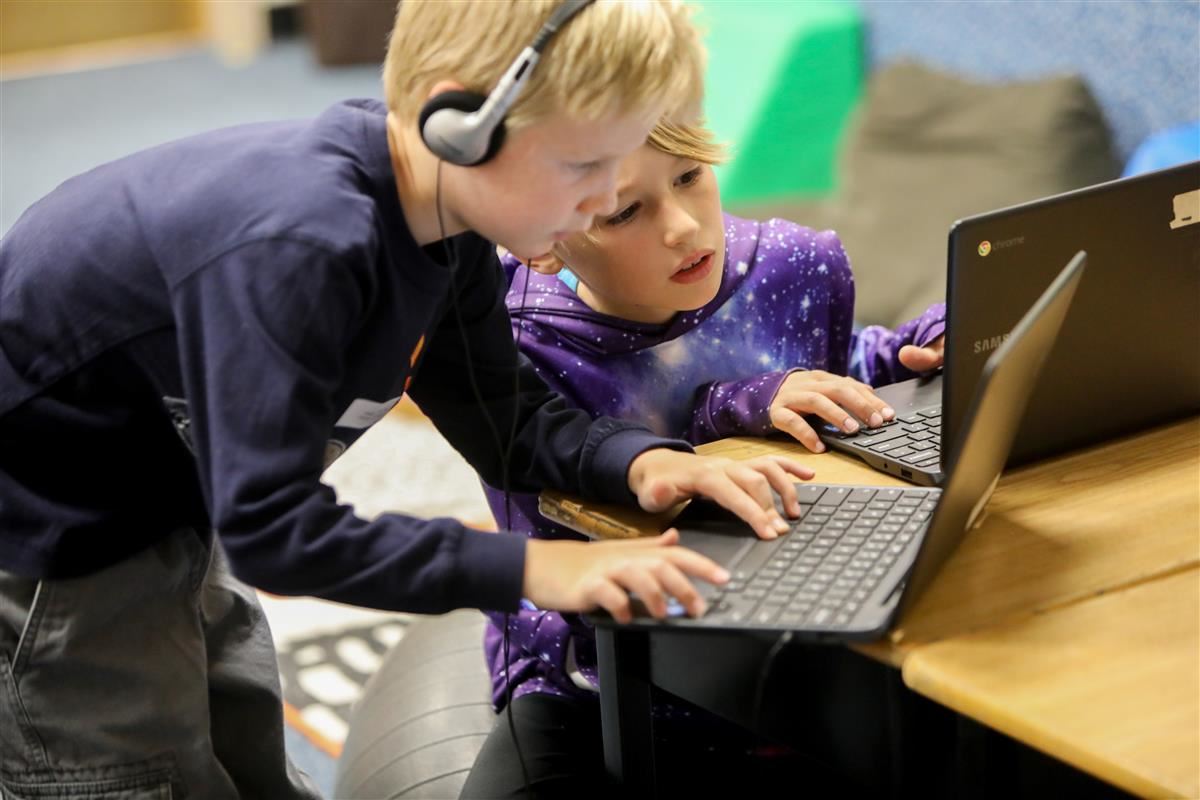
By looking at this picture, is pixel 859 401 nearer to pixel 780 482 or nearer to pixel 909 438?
pixel 909 438

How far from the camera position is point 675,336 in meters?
1.41

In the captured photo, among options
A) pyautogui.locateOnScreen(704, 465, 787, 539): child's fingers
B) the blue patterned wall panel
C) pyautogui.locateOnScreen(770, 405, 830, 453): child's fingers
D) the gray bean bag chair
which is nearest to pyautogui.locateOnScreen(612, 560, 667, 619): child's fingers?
pyautogui.locateOnScreen(704, 465, 787, 539): child's fingers

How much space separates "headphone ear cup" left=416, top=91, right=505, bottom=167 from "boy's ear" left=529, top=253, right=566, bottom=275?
425 millimetres

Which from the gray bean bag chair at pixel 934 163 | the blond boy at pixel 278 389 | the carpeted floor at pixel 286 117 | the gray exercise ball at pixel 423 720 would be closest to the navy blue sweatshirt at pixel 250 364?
the blond boy at pixel 278 389

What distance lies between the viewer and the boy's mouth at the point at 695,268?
133 centimetres

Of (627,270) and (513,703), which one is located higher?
(627,270)

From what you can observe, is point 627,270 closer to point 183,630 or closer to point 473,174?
point 473,174

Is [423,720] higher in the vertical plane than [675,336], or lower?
lower

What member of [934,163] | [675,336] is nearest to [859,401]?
[675,336]

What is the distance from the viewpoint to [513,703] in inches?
53.8

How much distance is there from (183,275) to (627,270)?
0.48 metres

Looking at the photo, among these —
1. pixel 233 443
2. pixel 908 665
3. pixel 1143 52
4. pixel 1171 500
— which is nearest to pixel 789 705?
pixel 908 665

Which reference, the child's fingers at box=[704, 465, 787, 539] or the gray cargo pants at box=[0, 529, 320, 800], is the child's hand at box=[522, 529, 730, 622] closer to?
the child's fingers at box=[704, 465, 787, 539]

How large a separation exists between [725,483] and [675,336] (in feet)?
1.27
